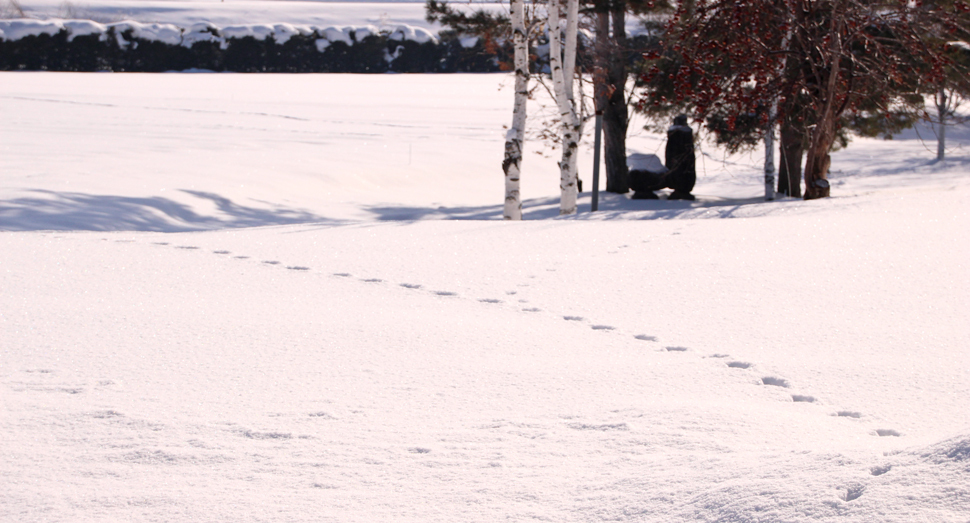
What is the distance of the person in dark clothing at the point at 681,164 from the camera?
1412 cm

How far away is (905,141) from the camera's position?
89.3 feet

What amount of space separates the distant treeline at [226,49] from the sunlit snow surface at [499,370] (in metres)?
34.0

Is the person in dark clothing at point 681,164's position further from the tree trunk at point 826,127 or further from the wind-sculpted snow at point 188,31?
the wind-sculpted snow at point 188,31

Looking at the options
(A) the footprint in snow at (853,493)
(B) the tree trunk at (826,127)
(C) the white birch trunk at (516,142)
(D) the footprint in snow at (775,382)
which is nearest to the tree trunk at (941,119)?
(B) the tree trunk at (826,127)

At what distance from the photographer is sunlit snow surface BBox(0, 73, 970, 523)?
82.7 inches

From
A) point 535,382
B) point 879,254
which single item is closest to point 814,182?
point 879,254

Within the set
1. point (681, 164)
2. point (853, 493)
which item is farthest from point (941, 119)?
point (853, 493)

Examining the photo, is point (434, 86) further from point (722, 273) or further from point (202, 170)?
point (722, 273)

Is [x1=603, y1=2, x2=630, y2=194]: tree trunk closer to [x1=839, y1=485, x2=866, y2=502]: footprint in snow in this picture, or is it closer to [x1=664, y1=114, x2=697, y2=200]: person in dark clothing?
[x1=664, y1=114, x2=697, y2=200]: person in dark clothing

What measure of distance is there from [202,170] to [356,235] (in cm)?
791

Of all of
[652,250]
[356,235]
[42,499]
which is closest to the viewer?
[42,499]

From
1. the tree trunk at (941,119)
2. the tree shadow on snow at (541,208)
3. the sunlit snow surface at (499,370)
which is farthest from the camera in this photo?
the tree trunk at (941,119)

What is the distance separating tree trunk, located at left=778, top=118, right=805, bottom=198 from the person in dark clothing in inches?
61.0

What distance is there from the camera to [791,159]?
546 inches
